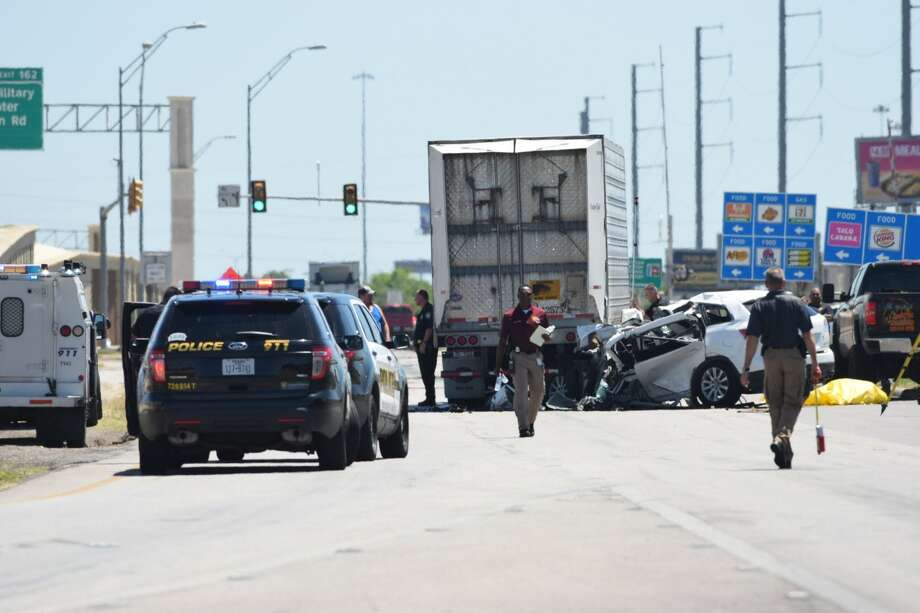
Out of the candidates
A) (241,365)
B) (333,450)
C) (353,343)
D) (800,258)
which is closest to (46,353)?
(353,343)

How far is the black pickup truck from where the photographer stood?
3133cm

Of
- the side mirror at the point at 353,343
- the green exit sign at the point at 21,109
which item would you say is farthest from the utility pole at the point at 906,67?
the side mirror at the point at 353,343

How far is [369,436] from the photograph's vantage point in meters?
19.2

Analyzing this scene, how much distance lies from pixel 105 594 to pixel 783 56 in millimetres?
65884

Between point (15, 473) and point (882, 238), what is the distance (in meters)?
47.3

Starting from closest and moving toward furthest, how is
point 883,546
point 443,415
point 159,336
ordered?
point 883,546, point 159,336, point 443,415

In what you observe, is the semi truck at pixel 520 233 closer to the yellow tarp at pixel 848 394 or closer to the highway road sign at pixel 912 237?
the yellow tarp at pixel 848 394

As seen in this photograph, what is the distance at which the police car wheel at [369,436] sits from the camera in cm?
1905

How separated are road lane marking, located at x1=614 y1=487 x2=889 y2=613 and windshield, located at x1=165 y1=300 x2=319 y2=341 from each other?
15.1ft

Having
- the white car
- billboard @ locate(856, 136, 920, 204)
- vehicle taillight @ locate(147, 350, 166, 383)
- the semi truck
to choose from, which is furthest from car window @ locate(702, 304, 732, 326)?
billboard @ locate(856, 136, 920, 204)

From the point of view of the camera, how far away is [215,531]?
1255 cm

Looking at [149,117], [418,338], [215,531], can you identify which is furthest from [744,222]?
[215,531]

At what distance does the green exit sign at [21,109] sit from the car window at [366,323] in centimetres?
2708

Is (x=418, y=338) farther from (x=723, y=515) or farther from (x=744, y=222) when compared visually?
(x=744, y=222)
